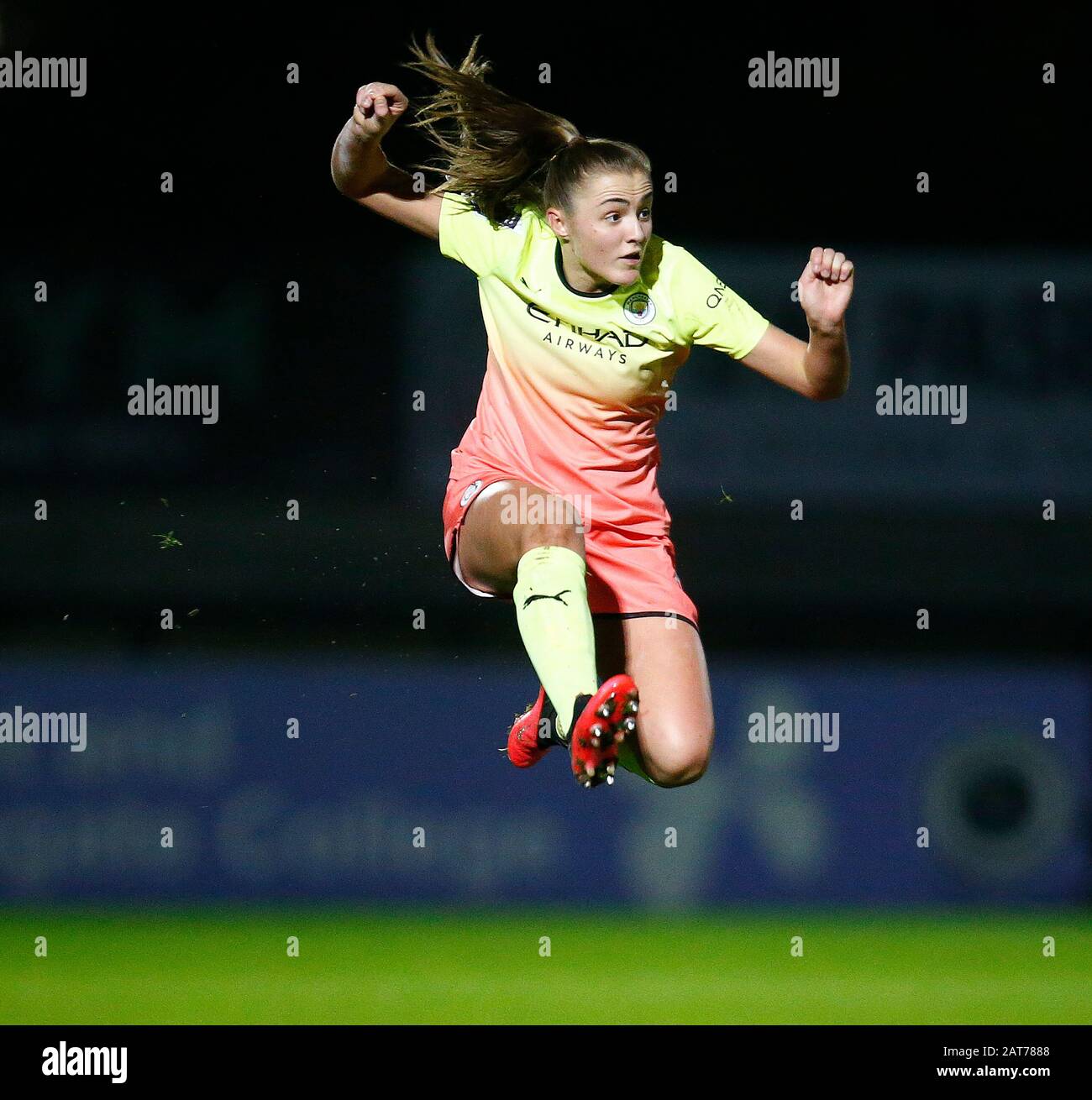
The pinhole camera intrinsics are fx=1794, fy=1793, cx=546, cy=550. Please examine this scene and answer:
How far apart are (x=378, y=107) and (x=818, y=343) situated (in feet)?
3.89

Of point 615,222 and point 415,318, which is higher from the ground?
point 415,318

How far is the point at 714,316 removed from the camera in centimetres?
434

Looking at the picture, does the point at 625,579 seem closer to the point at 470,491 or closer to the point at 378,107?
the point at 470,491

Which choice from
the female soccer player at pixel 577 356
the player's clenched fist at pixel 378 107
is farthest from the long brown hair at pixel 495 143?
the player's clenched fist at pixel 378 107

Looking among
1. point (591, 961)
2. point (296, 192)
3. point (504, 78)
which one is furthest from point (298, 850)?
point (504, 78)

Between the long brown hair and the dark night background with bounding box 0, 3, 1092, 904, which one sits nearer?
the long brown hair

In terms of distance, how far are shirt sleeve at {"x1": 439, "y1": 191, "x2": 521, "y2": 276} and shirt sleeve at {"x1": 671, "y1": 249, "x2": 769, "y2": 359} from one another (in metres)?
0.44

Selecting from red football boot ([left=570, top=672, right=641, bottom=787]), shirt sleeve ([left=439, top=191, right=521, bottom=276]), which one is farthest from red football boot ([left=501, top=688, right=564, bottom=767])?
shirt sleeve ([left=439, top=191, right=521, bottom=276])

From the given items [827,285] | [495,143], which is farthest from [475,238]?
[827,285]

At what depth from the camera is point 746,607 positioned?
7523mm

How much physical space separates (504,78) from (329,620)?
230 centimetres

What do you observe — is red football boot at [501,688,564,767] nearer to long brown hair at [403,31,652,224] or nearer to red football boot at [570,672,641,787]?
red football boot at [570,672,641,787]

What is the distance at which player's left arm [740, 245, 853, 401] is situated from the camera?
395 centimetres

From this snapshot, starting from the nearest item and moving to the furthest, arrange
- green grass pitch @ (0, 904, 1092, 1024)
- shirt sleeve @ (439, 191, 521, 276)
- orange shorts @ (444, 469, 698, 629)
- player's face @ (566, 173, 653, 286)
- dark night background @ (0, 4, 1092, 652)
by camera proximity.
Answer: player's face @ (566, 173, 653, 286) < shirt sleeve @ (439, 191, 521, 276) < orange shorts @ (444, 469, 698, 629) < green grass pitch @ (0, 904, 1092, 1024) < dark night background @ (0, 4, 1092, 652)
